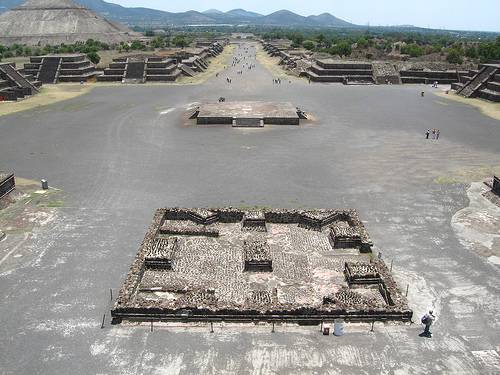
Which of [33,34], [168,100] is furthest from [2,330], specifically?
[33,34]

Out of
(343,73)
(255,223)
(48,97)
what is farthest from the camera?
(343,73)

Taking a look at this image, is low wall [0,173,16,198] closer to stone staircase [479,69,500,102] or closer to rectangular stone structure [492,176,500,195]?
rectangular stone structure [492,176,500,195]

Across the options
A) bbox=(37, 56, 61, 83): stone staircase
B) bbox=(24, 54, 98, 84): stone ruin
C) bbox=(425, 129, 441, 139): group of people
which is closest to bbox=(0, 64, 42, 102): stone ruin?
→ bbox=(37, 56, 61, 83): stone staircase

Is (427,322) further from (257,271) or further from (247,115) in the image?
(247,115)

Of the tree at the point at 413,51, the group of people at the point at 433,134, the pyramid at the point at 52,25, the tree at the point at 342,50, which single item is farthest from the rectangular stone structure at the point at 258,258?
the pyramid at the point at 52,25

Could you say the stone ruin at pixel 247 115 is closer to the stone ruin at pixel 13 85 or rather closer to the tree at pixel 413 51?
the stone ruin at pixel 13 85

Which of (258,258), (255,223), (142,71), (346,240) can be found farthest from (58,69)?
(346,240)

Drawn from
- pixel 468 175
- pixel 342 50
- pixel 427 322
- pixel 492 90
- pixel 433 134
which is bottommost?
pixel 427 322
